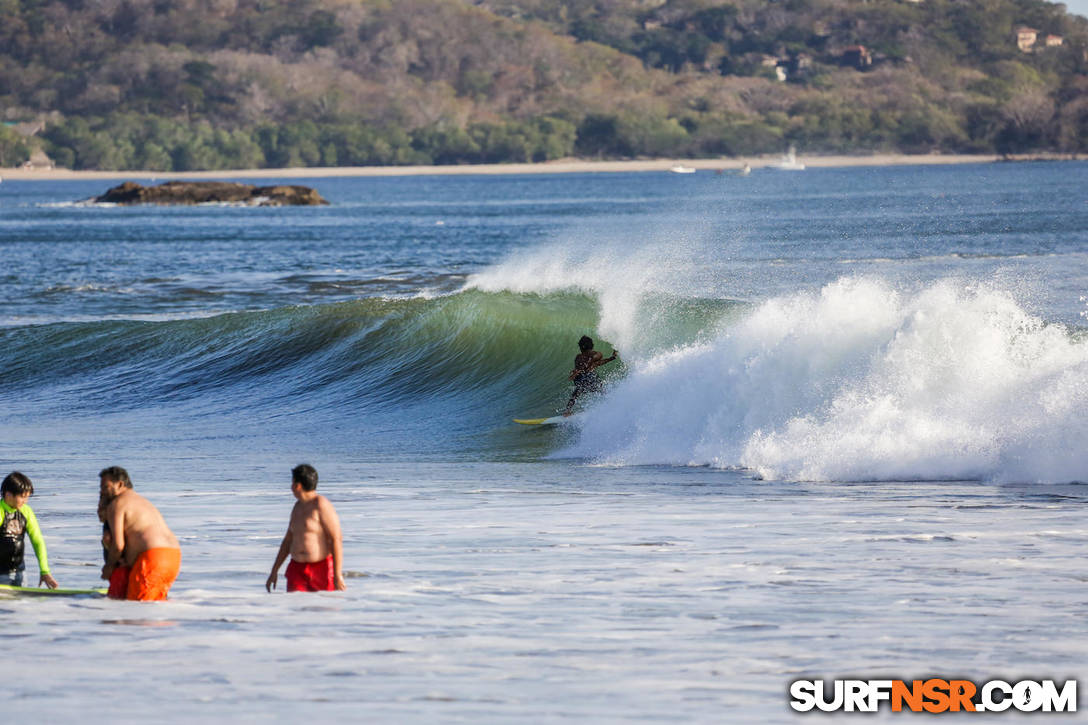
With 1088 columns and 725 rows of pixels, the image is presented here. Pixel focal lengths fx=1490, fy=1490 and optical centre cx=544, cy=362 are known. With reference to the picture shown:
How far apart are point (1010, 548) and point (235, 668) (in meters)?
5.10

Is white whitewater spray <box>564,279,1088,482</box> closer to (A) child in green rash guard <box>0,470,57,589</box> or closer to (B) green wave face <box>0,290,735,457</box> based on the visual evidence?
(B) green wave face <box>0,290,735,457</box>

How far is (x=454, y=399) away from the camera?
66.3 ft

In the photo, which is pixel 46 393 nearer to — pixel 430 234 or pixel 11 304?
pixel 11 304

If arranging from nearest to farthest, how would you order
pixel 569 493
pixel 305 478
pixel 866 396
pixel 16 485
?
1. pixel 305 478
2. pixel 16 485
3. pixel 569 493
4. pixel 866 396

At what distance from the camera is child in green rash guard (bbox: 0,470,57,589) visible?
8547 millimetres

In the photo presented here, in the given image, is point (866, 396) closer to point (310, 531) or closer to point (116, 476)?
point (310, 531)

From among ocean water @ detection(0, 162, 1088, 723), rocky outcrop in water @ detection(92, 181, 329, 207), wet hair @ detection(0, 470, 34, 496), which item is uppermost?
rocky outcrop in water @ detection(92, 181, 329, 207)

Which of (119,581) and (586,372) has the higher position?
(586,372)

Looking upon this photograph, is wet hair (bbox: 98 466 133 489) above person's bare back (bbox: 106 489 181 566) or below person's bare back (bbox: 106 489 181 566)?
above

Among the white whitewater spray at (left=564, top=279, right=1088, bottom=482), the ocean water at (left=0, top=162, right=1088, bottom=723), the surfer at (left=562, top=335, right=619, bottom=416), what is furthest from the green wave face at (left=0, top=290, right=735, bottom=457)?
the white whitewater spray at (left=564, top=279, right=1088, bottom=482)

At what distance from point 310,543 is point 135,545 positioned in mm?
965

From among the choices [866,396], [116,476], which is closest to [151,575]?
[116,476]

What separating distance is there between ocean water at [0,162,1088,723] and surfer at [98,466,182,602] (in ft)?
0.66

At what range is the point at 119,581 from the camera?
8.39 metres
